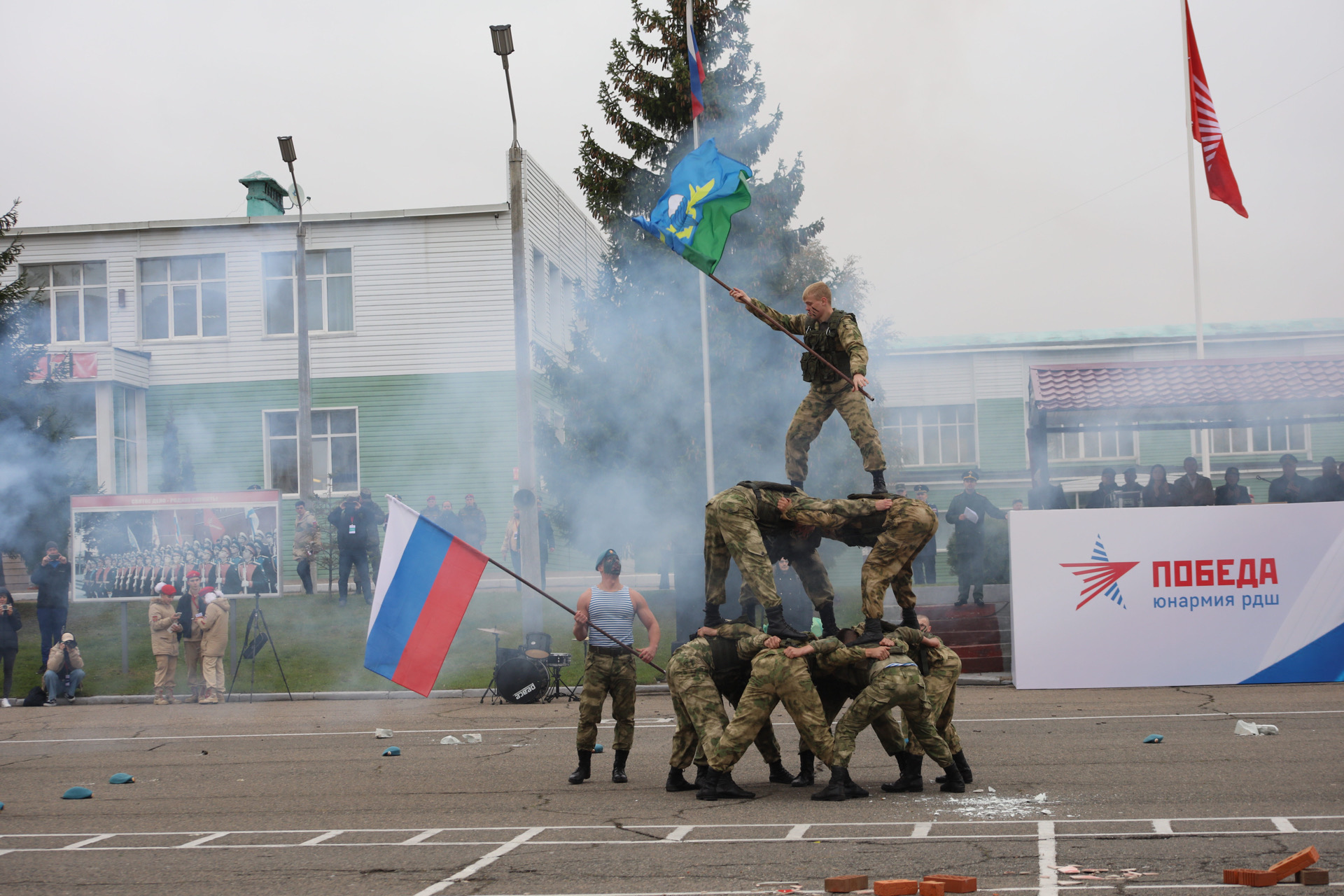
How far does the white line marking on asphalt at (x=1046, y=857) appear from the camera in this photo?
605cm

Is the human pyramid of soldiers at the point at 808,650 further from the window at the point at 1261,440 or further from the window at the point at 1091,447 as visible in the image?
the window at the point at 1091,447

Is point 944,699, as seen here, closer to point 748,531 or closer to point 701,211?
point 748,531

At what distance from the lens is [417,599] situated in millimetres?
10617

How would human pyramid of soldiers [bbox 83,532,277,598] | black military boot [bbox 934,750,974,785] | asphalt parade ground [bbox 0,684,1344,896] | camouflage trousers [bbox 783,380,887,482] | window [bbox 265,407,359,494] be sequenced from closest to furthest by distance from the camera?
asphalt parade ground [bbox 0,684,1344,896] → black military boot [bbox 934,750,974,785] → camouflage trousers [bbox 783,380,887,482] → human pyramid of soldiers [bbox 83,532,277,598] → window [bbox 265,407,359,494]

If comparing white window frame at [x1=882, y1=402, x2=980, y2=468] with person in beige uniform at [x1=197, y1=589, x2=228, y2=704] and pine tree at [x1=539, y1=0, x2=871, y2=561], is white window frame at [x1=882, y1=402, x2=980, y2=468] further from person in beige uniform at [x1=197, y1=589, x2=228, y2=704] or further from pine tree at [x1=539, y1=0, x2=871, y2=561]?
person in beige uniform at [x1=197, y1=589, x2=228, y2=704]

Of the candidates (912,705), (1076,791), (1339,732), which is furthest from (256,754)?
(1339,732)

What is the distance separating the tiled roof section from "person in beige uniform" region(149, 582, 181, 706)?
13.1 metres

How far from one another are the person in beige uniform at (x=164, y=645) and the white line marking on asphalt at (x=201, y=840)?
31.7 ft

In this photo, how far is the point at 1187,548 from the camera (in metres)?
15.3

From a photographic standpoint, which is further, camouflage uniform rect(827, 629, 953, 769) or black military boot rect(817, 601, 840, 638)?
black military boot rect(817, 601, 840, 638)

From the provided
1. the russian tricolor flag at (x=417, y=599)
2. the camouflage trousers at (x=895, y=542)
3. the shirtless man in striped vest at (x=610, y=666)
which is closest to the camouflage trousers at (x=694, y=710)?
the shirtless man in striped vest at (x=610, y=666)

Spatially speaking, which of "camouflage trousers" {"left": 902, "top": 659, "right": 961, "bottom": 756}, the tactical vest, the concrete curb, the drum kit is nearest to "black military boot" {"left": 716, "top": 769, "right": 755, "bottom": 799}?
"camouflage trousers" {"left": 902, "top": 659, "right": 961, "bottom": 756}

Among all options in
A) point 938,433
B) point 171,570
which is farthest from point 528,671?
point 938,433

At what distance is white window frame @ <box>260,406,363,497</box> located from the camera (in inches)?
1041
